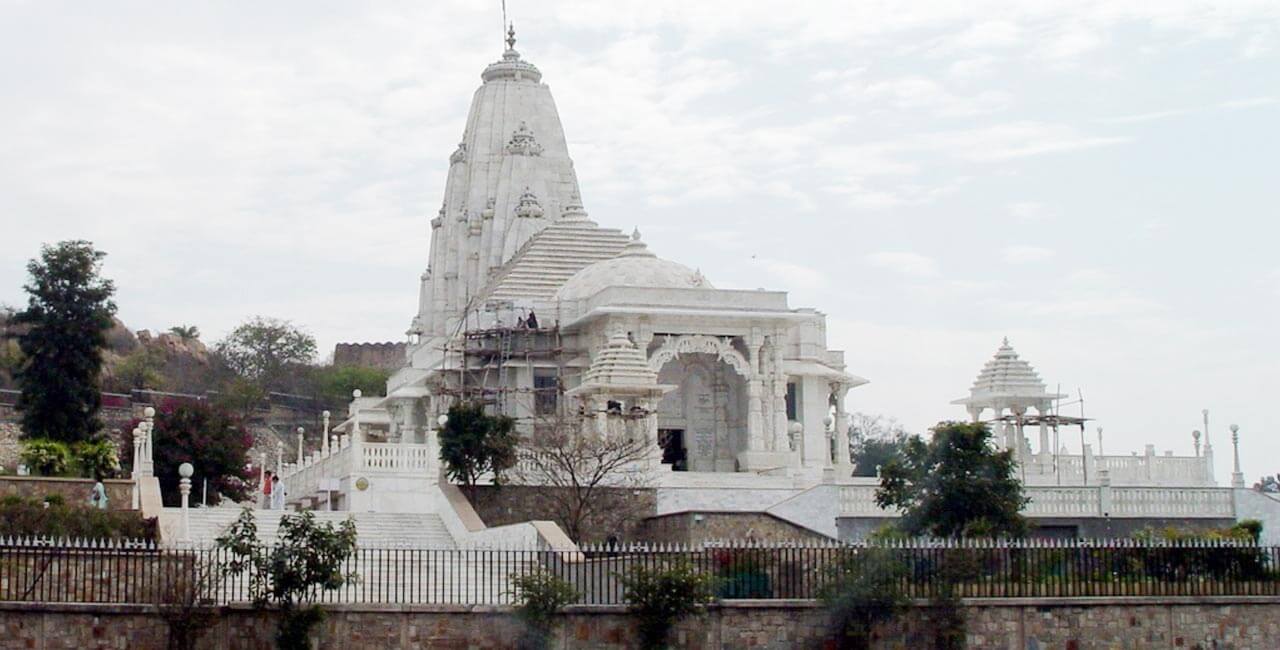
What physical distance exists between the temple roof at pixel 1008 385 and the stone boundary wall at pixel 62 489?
21.8 meters

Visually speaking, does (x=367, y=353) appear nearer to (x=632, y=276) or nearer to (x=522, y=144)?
(x=522, y=144)

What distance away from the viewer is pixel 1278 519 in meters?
37.5

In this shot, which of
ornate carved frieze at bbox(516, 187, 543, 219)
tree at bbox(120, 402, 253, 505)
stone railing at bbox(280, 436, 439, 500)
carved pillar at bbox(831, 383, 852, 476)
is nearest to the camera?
stone railing at bbox(280, 436, 439, 500)

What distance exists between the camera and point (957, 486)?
1256 inches

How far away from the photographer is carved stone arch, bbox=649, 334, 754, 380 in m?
48.0

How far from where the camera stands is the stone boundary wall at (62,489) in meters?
33.4

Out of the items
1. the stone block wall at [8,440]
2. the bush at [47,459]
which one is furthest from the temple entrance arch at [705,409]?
the stone block wall at [8,440]

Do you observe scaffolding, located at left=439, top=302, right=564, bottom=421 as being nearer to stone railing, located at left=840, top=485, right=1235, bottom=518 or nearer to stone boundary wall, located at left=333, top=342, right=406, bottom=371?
stone railing, located at left=840, top=485, right=1235, bottom=518

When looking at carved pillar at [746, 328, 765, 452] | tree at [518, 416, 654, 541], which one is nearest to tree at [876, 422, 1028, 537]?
tree at [518, 416, 654, 541]

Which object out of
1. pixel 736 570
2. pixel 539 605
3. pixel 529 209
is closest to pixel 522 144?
pixel 529 209

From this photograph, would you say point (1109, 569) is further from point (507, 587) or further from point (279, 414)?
point (279, 414)

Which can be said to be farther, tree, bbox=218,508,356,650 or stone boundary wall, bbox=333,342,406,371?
stone boundary wall, bbox=333,342,406,371

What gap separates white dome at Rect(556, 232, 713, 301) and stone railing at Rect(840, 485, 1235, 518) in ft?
49.7

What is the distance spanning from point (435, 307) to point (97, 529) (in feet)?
117
